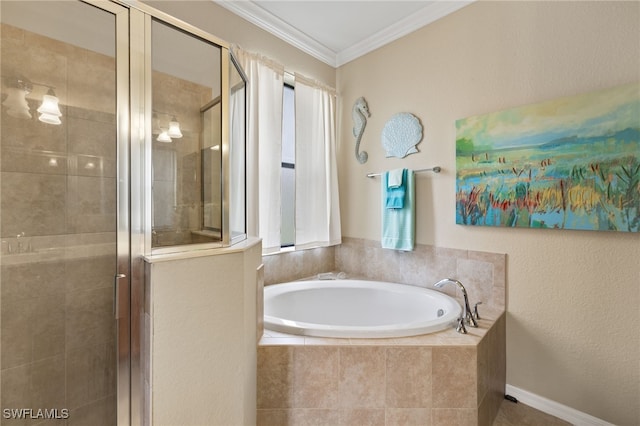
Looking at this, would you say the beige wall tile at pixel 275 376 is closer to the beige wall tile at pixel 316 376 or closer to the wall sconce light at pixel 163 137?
the beige wall tile at pixel 316 376

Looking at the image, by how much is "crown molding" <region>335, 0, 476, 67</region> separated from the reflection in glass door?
2.00 metres

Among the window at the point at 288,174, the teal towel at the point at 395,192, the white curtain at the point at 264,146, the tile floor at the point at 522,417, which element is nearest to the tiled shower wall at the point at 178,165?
the white curtain at the point at 264,146

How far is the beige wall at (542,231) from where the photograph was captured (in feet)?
4.91

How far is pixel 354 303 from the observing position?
7.75 ft

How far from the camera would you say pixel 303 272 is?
259cm

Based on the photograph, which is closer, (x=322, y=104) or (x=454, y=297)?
(x=454, y=297)

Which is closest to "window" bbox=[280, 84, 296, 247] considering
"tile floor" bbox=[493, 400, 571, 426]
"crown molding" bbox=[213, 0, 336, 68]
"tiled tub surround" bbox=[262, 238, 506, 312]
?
"tiled tub surround" bbox=[262, 238, 506, 312]

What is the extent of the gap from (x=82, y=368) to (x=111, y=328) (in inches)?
11.5

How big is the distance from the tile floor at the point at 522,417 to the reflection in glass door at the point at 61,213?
78.2 inches

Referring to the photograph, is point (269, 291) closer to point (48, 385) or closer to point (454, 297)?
point (48, 385)

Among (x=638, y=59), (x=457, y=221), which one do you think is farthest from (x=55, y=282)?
(x=638, y=59)

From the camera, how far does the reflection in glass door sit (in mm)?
1148

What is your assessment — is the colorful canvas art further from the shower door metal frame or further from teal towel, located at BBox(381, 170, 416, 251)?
the shower door metal frame

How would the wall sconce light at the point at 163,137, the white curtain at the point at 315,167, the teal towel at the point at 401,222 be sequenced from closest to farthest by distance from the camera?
the wall sconce light at the point at 163,137 < the teal towel at the point at 401,222 < the white curtain at the point at 315,167
